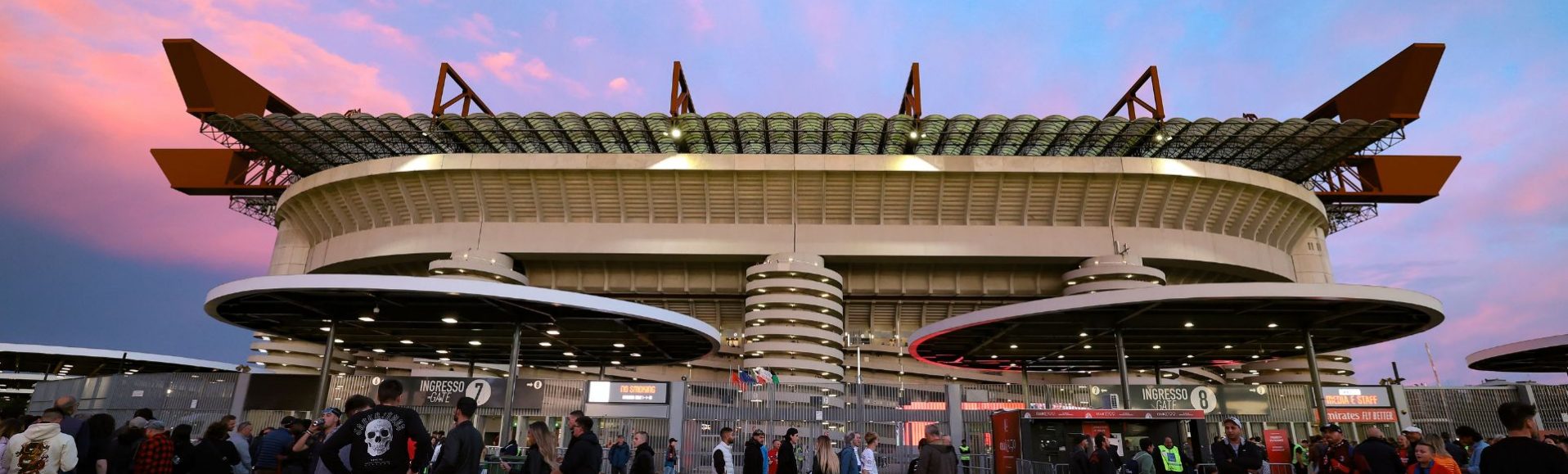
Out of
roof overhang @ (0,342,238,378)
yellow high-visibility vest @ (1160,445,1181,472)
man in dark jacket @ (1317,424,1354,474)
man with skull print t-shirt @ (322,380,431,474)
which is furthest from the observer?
roof overhang @ (0,342,238,378)

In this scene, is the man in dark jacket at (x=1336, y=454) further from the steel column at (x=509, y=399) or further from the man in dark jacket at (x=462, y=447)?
the steel column at (x=509, y=399)

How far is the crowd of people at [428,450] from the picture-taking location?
5.38 m

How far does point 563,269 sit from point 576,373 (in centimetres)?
1267

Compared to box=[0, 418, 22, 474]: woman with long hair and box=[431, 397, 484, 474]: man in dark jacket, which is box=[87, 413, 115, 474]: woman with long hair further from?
box=[431, 397, 484, 474]: man in dark jacket

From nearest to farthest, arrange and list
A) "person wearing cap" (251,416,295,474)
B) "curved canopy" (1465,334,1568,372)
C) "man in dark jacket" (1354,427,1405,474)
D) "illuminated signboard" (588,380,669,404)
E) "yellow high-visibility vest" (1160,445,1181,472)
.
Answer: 1. "man in dark jacket" (1354,427,1405,474)
2. "person wearing cap" (251,416,295,474)
3. "yellow high-visibility vest" (1160,445,1181,472)
4. "illuminated signboard" (588,380,669,404)
5. "curved canopy" (1465,334,1568,372)

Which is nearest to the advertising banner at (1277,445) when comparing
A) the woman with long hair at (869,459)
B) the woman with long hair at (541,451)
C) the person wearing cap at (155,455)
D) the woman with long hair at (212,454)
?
the woman with long hair at (869,459)

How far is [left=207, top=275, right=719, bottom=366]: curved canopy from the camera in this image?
18.2m

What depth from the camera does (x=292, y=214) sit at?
46406 mm

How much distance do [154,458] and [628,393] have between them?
11.5 metres

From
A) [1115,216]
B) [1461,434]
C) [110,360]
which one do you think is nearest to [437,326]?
[1461,434]

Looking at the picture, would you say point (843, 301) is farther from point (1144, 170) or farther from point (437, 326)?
point (437, 326)

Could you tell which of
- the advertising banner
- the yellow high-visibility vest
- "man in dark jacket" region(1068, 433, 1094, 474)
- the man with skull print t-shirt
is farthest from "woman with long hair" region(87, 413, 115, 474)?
the advertising banner

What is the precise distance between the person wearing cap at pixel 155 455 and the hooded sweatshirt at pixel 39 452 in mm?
905

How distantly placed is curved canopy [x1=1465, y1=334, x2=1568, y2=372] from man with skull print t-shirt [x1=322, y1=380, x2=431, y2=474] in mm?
30713
